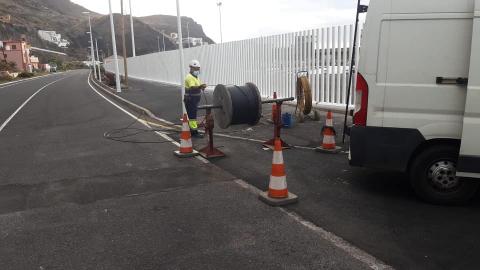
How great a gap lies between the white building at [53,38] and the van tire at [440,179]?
17843cm

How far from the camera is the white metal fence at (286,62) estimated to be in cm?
1364

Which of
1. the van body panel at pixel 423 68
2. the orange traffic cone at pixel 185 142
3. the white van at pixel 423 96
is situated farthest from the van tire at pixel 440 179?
the orange traffic cone at pixel 185 142

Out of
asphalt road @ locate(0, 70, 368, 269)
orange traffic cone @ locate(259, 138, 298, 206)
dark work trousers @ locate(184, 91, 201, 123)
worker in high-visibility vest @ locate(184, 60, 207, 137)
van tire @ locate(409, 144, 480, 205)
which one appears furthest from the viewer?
dark work trousers @ locate(184, 91, 201, 123)

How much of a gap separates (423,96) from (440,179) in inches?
39.7

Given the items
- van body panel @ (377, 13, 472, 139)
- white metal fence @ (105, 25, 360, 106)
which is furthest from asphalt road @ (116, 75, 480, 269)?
white metal fence @ (105, 25, 360, 106)

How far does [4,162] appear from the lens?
8.38 metres

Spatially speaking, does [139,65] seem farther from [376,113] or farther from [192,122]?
[376,113]

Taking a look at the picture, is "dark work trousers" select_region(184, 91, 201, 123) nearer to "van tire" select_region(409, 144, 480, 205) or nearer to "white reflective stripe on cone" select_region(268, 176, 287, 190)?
"white reflective stripe on cone" select_region(268, 176, 287, 190)

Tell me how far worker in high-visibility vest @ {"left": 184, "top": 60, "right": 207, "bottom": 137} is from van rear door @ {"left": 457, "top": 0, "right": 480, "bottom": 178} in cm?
625

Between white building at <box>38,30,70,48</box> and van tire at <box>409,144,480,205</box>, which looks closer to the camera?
van tire at <box>409,144,480,205</box>

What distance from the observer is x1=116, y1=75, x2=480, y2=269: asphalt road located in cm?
413

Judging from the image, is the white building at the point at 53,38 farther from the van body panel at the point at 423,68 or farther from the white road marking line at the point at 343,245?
the white road marking line at the point at 343,245

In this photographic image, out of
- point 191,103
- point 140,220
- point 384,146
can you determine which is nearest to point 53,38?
point 191,103

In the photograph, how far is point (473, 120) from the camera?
496 centimetres
